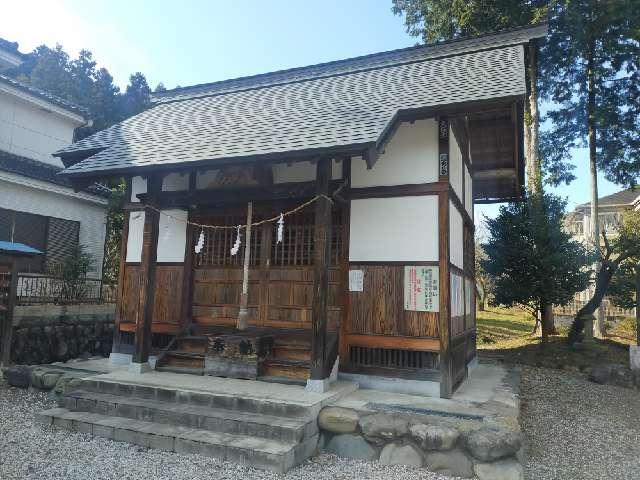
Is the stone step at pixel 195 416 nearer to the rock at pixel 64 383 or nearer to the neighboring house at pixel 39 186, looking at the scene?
the rock at pixel 64 383

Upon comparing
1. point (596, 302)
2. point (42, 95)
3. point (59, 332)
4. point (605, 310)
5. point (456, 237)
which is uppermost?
point (42, 95)

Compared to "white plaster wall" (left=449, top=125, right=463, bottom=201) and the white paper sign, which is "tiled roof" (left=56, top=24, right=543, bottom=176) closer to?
"white plaster wall" (left=449, top=125, right=463, bottom=201)

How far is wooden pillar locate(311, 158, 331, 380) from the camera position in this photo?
6555mm

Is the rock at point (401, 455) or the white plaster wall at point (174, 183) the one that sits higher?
the white plaster wall at point (174, 183)

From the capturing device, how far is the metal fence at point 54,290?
11289 mm

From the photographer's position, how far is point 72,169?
8047 millimetres

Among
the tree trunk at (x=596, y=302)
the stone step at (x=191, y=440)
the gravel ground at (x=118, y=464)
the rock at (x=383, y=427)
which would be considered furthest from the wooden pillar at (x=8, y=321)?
the tree trunk at (x=596, y=302)

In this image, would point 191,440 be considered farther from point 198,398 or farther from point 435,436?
point 435,436

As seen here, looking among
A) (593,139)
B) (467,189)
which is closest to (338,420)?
(467,189)

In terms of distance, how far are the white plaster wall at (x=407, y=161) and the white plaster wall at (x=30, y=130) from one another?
12.6 metres

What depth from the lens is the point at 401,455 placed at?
5566 mm

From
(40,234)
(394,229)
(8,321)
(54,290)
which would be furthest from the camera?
(40,234)

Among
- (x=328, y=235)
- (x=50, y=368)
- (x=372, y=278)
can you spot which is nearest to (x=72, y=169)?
(x=50, y=368)

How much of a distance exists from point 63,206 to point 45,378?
8.15 m
